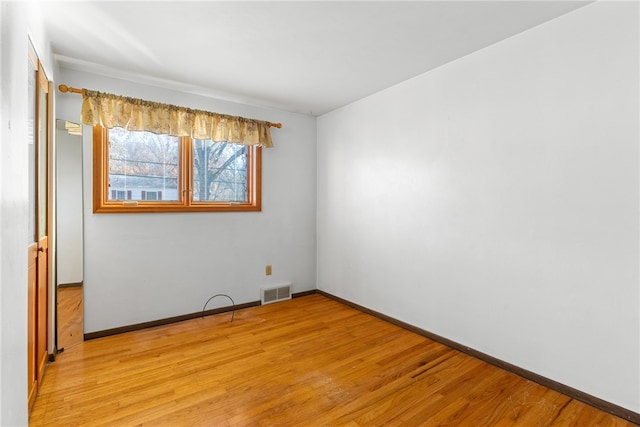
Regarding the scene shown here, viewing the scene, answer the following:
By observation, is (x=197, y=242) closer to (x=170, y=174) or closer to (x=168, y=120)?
(x=170, y=174)

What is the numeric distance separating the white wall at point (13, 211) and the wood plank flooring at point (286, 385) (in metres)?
0.64

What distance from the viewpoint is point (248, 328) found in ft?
10.1

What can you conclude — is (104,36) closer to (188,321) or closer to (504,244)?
(188,321)

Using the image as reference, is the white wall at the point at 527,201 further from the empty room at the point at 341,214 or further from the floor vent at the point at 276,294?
the floor vent at the point at 276,294

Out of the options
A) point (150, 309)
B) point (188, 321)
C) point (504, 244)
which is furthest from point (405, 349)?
point (150, 309)

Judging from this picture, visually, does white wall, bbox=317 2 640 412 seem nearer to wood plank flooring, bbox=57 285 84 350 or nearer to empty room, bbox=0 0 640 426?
empty room, bbox=0 0 640 426

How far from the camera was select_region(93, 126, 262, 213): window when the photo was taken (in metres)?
2.88

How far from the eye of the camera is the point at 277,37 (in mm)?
2238

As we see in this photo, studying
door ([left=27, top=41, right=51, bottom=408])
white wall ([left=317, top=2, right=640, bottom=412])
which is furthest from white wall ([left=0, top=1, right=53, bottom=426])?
white wall ([left=317, top=2, right=640, bottom=412])

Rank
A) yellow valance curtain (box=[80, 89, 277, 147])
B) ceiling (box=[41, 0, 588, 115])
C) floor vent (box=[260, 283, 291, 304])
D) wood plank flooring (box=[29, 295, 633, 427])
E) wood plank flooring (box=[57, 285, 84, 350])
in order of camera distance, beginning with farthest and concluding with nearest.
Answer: floor vent (box=[260, 283, 291, 304])
yellow valance curtain (box=[80, 89, 277, 147])
wood plank flooring (box=[57, 285, 84, 350])
ceiling (box=[41, 0, 588, 115])
wood plank flooring (box=[29, 295, 633, 427])

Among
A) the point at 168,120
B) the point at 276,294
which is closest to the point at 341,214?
the point at 276,294

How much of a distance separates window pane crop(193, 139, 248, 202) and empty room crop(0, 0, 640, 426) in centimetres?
3

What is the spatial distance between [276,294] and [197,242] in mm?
1157

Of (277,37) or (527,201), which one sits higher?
(277,37)
